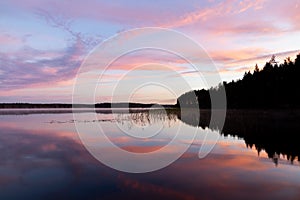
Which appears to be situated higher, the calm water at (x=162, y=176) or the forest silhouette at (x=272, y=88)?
the forest silhouette at (x=272, y=88)

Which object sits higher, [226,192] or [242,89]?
[242,89]

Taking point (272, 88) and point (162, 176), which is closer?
point (162, 176)

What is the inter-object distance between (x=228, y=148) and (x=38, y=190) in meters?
A: 12.3

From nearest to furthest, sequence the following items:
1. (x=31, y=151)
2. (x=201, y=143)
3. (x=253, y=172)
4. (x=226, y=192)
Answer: (x=226, y=192) → (x=253, y=172) → (x=31, y=151) → (x=201, y=143)

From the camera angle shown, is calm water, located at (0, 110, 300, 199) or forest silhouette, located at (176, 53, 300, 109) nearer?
calm water, located at (0, 110, 300, 199)

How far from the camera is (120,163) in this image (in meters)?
14.2

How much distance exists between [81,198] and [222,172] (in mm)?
6135

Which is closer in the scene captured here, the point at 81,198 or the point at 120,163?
the point at 81,198

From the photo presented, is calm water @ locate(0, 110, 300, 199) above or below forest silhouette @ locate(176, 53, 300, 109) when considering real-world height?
below

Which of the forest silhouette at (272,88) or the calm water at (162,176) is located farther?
the forest silhouette at (272,88)

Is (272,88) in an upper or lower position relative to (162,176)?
upper

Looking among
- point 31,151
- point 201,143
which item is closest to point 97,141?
point 31,151

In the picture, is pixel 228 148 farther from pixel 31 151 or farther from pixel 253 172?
A: pixel 31 151

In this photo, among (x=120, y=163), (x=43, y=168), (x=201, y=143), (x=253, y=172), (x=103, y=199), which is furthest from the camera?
(x=201, y=143)
